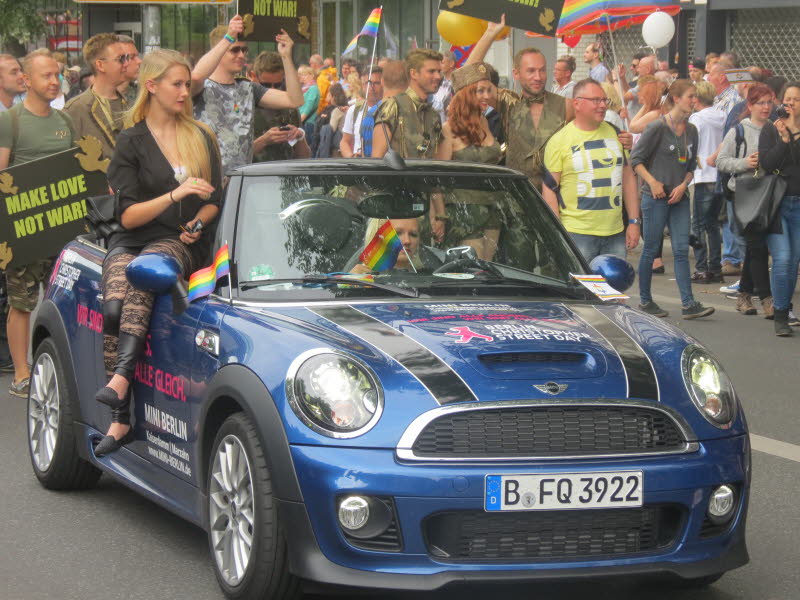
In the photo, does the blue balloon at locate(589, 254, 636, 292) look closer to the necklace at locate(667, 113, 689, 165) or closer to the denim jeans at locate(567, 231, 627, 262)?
the denim jeans at locate(567, 231, 627, 262)

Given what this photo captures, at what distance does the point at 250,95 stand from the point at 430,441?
215 inches

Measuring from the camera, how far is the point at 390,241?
18.9 ft

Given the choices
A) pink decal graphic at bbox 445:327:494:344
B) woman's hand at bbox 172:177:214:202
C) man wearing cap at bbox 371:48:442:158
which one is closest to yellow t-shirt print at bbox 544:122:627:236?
man wearing cap at bbox 371:48:442:158

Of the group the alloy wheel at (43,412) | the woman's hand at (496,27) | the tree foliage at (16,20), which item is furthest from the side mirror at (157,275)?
the tree foliage at (16,20)

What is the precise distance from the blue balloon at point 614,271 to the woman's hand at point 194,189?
63.2 inches

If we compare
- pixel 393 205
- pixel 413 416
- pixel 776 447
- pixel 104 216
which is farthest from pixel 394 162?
pixel 776 447

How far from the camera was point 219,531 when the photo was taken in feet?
16.8

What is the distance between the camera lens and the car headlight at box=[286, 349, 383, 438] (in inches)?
181

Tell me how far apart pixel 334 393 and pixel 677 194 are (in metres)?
8.72

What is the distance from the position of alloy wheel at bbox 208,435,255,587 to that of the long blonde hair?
74.6 inches

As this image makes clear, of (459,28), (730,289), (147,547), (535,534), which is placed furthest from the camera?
(459,28)

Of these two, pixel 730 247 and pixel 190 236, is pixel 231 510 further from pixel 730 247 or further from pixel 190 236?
pixel 730 247

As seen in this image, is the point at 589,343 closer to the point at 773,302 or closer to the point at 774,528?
the point at 774,528

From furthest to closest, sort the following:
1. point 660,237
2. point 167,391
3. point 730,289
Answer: point 730,289, point 660,237, point 167,391
